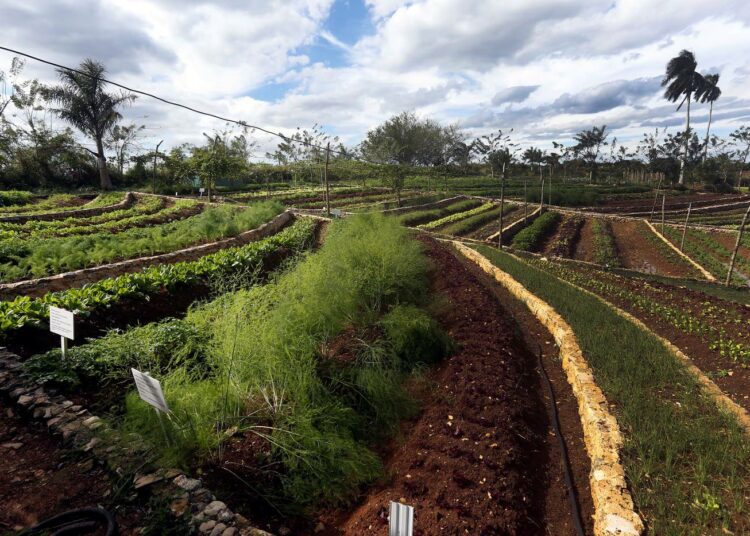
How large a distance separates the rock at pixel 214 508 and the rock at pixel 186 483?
258mm

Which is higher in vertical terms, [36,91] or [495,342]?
[36,91]

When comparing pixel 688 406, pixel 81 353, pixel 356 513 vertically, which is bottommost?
→ pixel 356 513

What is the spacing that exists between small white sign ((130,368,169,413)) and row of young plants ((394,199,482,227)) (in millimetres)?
17149

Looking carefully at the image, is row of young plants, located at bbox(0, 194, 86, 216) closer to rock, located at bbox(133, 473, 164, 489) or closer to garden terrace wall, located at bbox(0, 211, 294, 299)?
garden terrace wall, located at bbox(0, 211, 294, 299)

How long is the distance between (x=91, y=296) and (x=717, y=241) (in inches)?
1103

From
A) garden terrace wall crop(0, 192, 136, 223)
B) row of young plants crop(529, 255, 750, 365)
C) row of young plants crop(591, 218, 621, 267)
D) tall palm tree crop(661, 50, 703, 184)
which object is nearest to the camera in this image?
row of young plants crop(529, 255, 750, 365)

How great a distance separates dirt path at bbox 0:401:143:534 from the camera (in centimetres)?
306

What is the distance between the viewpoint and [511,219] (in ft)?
89.6

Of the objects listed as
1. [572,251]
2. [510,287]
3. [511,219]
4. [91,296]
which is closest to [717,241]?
[572,251]

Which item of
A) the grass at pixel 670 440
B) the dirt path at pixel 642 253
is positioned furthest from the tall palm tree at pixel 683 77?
the grass at pixel 670 440

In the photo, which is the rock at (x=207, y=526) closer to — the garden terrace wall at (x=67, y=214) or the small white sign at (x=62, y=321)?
the small white sign at (x=62, y=321)

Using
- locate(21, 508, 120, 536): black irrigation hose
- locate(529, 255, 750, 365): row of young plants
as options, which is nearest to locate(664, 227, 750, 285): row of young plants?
locate(529, 255, 750, 365): row of young plants

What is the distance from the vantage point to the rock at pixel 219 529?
291 centimetres

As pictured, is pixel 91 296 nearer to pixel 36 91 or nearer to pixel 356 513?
pixel 356 513
